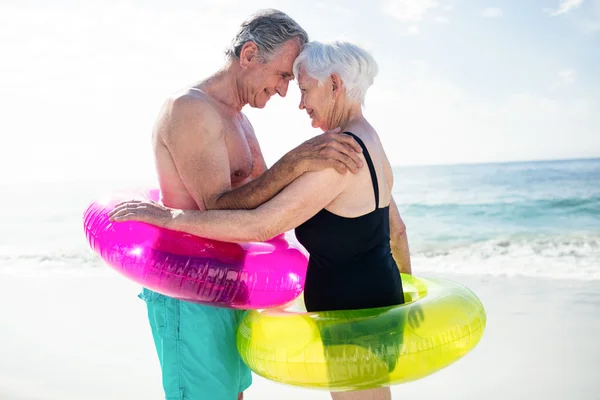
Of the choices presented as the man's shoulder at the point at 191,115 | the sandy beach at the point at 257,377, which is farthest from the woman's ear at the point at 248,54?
the sandy beach at the point at 257,377

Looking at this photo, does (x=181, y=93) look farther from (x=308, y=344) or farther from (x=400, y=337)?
(x=400, y=337)

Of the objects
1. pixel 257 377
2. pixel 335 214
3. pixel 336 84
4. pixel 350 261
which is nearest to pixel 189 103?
pixel 336 84

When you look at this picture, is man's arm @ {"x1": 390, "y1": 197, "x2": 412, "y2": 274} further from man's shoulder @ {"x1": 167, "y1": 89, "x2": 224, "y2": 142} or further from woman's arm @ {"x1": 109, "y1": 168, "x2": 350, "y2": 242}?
man's shoulder @ {"x1": 167, "y1": 89, "x2": 224, "y2": 142}

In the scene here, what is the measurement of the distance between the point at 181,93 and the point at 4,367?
3105mm

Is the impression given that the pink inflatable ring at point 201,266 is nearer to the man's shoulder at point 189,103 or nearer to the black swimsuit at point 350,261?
the black swimsuit at point 350,261

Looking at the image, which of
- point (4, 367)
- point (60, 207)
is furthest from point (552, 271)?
point (60, 207)

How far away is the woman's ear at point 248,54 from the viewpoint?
2455 mm

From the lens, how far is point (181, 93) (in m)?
2.37

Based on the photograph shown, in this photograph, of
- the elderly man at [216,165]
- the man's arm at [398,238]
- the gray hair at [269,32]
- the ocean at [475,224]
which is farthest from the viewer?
the ocean at [475,224]

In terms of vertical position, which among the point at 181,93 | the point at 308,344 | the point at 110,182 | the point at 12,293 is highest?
the point at 181,93

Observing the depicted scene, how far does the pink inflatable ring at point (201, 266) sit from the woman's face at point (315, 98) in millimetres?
537

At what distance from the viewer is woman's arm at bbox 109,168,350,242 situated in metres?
2.00

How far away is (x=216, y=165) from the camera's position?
226cm

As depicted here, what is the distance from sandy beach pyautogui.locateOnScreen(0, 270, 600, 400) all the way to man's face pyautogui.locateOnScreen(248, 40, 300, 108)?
206 centimetres
